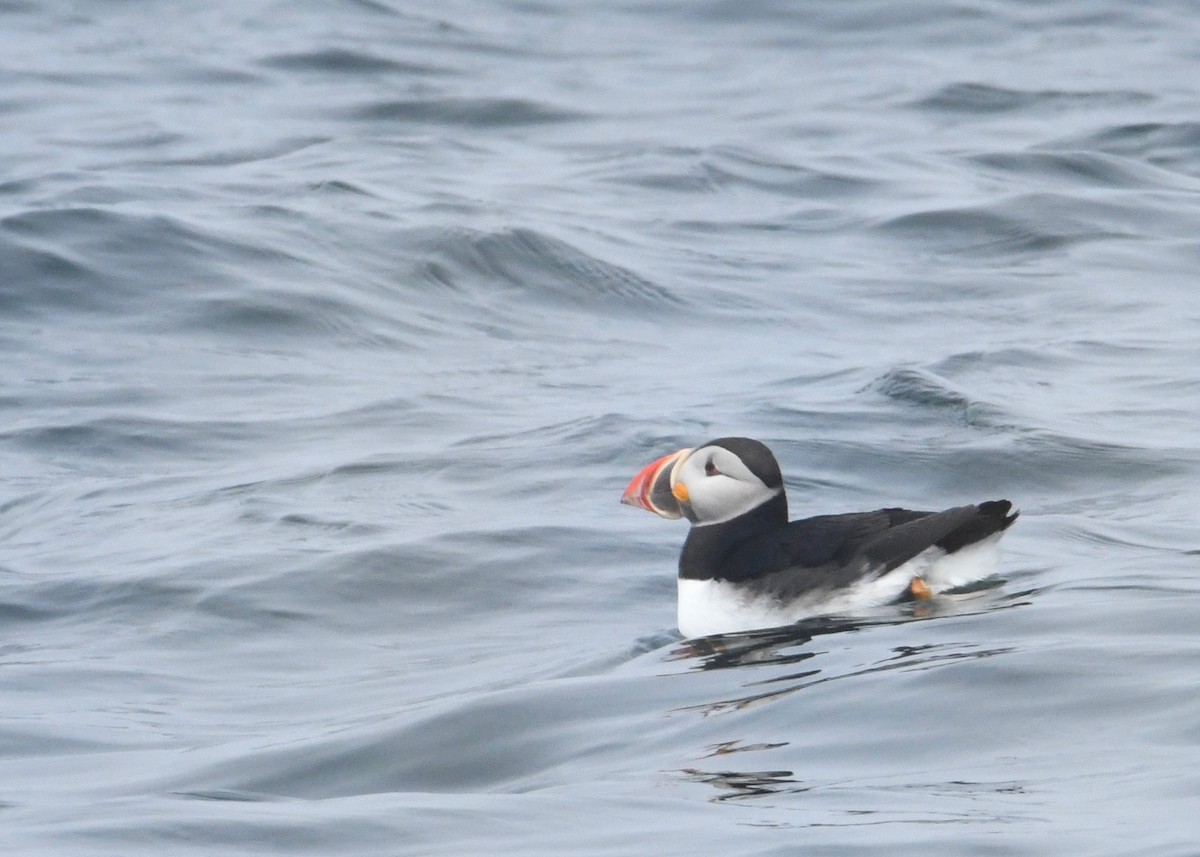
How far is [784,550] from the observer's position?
6.58m

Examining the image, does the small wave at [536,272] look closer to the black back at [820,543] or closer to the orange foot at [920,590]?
the black back at [820,543]

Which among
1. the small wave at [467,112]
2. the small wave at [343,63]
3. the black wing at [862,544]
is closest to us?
the black wing at [862,544]

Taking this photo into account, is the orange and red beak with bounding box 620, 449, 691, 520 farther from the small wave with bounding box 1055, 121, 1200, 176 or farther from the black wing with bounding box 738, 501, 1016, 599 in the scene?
the small wave with bounding box 1055, 121, 1200, 176

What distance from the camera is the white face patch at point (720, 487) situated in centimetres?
678

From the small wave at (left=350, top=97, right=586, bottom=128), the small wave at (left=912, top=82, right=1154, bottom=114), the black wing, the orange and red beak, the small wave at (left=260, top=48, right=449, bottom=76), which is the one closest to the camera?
the black wing

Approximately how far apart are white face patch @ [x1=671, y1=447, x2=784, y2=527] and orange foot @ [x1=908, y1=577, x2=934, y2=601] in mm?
583

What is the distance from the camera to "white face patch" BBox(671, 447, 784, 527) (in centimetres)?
678

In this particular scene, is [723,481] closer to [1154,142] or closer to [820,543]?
[820,543]

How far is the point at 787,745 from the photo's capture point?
492cm

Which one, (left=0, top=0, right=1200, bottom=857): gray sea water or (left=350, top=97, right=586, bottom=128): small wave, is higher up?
(left=350, top=97, right=586, bottom=128): small wave

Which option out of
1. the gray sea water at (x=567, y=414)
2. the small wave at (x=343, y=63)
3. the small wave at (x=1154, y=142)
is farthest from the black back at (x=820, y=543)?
the small wave at (x=343, y=63)

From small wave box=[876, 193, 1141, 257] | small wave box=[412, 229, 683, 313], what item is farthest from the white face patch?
small wave box=[876, 193, 1141, 257]

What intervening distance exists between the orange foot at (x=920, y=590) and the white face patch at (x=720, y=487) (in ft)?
1.91

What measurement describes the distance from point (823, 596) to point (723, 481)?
21.8 inches
